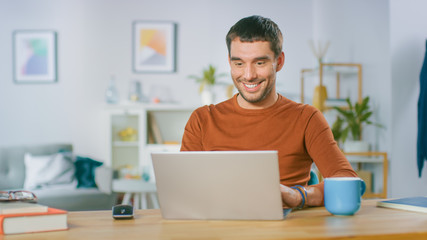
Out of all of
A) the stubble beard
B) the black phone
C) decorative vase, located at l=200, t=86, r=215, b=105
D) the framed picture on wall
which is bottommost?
the black phone

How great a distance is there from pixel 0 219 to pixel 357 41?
447 cm

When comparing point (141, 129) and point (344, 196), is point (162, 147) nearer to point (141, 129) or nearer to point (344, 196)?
point (141, 129)

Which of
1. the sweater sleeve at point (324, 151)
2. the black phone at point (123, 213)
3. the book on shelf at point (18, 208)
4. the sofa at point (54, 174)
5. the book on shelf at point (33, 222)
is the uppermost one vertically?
the sweater sleeve at point (324, 151)

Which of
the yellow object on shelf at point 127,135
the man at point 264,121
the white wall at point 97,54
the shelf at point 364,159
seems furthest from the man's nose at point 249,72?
the white wall at point 97,54

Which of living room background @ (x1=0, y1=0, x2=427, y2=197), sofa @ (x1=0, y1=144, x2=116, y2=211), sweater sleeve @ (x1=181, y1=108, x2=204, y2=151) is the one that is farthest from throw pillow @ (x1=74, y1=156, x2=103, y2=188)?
sweater sleeve @ (x1=181, y1=108, x2=204, y2=151)

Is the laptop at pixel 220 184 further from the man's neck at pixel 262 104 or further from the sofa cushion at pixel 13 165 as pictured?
the sofa cushion at pixel 13 165

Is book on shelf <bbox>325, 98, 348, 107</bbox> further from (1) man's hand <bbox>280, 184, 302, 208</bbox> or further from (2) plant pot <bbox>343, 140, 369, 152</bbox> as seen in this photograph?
(1) man's hand <bbox>280, 184, 302, 208</bbox>

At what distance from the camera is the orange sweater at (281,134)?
1.67 metres

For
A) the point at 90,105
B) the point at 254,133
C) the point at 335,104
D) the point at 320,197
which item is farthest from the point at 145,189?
the point at 320,197

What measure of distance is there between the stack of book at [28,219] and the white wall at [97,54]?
168 inches

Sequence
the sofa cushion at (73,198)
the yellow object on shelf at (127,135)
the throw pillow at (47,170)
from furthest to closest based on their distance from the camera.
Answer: the yellow object on shelf at (127,135) < the throw pillow at (47,170) < the sofa cushion at (73,198)

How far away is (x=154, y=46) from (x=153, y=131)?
38.0 inches

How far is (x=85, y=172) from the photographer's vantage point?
475 centimetres

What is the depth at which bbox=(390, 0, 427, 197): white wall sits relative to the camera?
3.63 m
